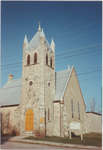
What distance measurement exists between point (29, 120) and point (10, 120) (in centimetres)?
467

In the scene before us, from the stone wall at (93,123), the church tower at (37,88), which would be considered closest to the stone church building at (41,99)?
the church tower at (37,88)

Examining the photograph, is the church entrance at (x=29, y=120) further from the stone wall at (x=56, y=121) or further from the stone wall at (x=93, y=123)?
the stone wall at (x=93, y=123)

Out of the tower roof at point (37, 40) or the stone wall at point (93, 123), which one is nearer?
the tower roof at point (37, 40)

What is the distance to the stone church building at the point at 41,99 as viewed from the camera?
2733cm

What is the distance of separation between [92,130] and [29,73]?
16.9m

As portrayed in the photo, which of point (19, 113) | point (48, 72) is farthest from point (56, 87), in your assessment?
point (19, 113)

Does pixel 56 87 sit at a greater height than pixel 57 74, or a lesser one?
lesser

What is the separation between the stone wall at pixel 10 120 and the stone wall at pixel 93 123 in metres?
13.6

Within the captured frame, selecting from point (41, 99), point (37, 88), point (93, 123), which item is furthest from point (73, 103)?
point (93, 123)

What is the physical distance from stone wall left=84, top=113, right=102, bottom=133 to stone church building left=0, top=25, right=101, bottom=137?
8.90ft

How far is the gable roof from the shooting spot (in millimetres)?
30858

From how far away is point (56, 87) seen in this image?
31.7 meters

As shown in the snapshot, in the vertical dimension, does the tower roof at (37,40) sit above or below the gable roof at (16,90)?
above

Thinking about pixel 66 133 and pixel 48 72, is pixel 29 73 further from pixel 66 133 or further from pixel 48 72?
pixel 66 133
